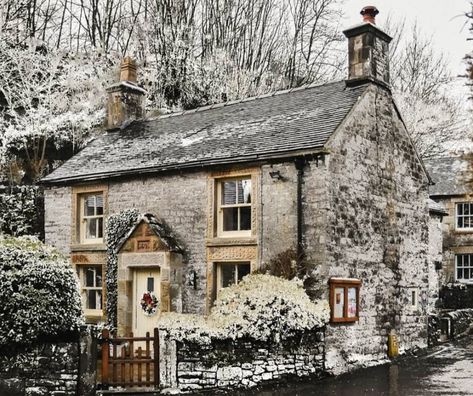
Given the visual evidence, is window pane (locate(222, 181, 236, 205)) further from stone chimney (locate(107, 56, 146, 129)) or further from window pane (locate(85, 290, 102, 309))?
stone chimney (locate(107, 56, 146, 129))

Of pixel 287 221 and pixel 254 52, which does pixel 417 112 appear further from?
pixel 287 221

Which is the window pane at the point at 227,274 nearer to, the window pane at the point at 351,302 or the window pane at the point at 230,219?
the window pane at the point at 230,219

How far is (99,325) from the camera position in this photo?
1823 centimetres

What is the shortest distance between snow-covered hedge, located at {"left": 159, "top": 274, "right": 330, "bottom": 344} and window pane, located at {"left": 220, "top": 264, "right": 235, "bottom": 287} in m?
1.65

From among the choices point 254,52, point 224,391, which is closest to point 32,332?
point 224,391

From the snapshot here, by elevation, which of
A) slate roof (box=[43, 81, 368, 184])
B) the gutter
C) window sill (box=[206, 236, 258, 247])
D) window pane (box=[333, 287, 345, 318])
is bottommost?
window pane (box=[333, 287, 345, 318])

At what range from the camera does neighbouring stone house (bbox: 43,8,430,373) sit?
49.7 feet

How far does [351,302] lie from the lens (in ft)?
50.7

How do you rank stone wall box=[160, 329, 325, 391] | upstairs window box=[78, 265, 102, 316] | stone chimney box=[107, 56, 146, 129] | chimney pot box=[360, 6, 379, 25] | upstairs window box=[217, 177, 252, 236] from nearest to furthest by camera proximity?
stone wall box=[160, 329, 325, 391]
upstairs window box=[217, 177, 252, 236]
chimney pot box=[360, 6, 379, 25]
upstairs window box=[78, 265, 102, 316]
stone chimney box=[107, 56, 146, 129]

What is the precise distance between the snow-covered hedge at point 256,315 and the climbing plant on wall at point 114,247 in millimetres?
4819

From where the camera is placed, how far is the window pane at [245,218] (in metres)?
16.2

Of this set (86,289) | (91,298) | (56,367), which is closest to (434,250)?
(91,298)

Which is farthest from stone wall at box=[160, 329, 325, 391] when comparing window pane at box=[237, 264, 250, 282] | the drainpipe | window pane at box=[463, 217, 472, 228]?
window pane at box=[463, 217, 472, 228]

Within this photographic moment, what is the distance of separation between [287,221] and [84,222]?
710cm
